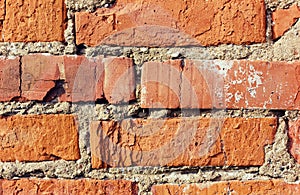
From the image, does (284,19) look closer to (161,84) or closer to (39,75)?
(161,84)

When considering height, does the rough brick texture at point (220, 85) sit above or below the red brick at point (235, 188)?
above

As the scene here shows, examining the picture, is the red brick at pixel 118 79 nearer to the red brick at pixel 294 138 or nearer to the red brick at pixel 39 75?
the red brick at pixel 39 75

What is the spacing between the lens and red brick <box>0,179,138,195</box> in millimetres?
753

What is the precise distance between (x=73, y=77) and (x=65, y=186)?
17 centimetres

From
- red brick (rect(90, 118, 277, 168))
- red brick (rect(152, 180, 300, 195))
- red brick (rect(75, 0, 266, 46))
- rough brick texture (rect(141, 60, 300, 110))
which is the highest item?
red brick (rect(75, 0, 266, 46))

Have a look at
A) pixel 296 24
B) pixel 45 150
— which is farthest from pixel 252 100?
pixel 45 150

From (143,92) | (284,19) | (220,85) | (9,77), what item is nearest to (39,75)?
(9,77)

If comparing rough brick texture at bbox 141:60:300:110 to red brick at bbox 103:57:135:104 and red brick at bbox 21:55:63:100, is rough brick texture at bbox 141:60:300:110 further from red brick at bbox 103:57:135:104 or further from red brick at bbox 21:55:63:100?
red brick at bbox 21:55:63:100

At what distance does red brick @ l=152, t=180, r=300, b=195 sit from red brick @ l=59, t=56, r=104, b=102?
0.61 feet

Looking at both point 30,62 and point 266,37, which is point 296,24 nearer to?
point 266,37

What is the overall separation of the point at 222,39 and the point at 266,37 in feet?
0.23

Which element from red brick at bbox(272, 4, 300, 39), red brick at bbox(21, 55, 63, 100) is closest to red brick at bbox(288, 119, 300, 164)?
red brick at bbox(272, 4, 300, 39)

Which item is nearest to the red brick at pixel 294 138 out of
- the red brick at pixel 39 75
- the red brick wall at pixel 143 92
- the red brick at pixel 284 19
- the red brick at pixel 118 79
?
the red brick wall at pixel 143 92

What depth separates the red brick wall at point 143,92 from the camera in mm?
743
